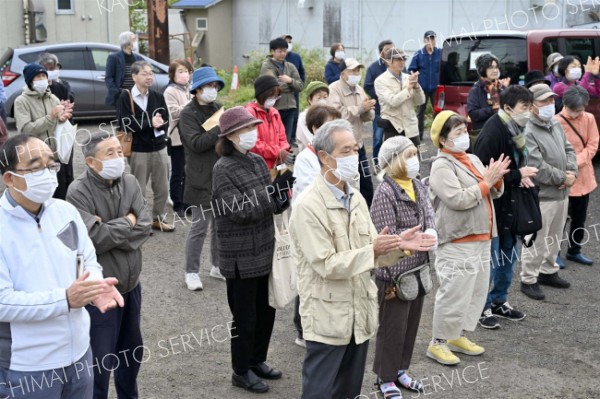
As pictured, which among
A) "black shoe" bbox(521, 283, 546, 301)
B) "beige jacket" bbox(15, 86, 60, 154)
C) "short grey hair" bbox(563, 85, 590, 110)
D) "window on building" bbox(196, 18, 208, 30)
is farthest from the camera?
"window on building" bbox(196, 18, 208, 30)

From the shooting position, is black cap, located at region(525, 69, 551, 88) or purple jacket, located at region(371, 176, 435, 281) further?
black cap, located at region(525, 69, 551, 88)

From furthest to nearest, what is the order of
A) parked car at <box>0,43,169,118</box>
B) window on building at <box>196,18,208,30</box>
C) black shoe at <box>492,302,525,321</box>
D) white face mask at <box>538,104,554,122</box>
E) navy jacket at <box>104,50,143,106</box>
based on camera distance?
window on building at <box>196,18,208,30</box> < parked car at <box>0,43,169,118</box> < navy jacket at <box>104,50,143,106</box> < white face mask at <box>538,104,554,122</box> < black shoe at <box>492,302,525,321</box>

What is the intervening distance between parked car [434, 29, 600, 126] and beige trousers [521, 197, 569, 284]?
4138 millimetres

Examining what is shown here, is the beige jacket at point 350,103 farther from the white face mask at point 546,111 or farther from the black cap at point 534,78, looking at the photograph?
the white face mask at point 546,111

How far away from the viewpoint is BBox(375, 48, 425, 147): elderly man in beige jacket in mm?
10086

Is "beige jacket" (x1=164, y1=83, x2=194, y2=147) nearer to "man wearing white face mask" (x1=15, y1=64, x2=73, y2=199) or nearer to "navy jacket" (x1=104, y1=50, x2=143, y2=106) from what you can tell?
"man wearing white face mask" (x1=15, y1=64, x2=73, y2=199)

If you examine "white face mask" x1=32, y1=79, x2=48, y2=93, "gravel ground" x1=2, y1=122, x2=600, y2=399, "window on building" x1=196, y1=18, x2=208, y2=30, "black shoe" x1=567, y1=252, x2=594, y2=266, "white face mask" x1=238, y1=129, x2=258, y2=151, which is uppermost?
"window on building" x1=196, y1=18, x2=208, y2=30

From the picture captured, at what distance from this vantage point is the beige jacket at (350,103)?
9266 millimetres

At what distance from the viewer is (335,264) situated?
4.35 metres

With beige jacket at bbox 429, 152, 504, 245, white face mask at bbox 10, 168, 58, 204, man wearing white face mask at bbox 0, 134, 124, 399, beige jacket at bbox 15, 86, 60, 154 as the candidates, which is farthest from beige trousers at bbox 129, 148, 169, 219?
white face mask at bbox 10, 168, 58, 204

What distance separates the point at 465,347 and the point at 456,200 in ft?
4.05

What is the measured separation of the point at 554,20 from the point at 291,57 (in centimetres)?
700

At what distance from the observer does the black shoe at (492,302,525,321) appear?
7.07 metres

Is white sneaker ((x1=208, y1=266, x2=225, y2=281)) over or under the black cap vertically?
under
